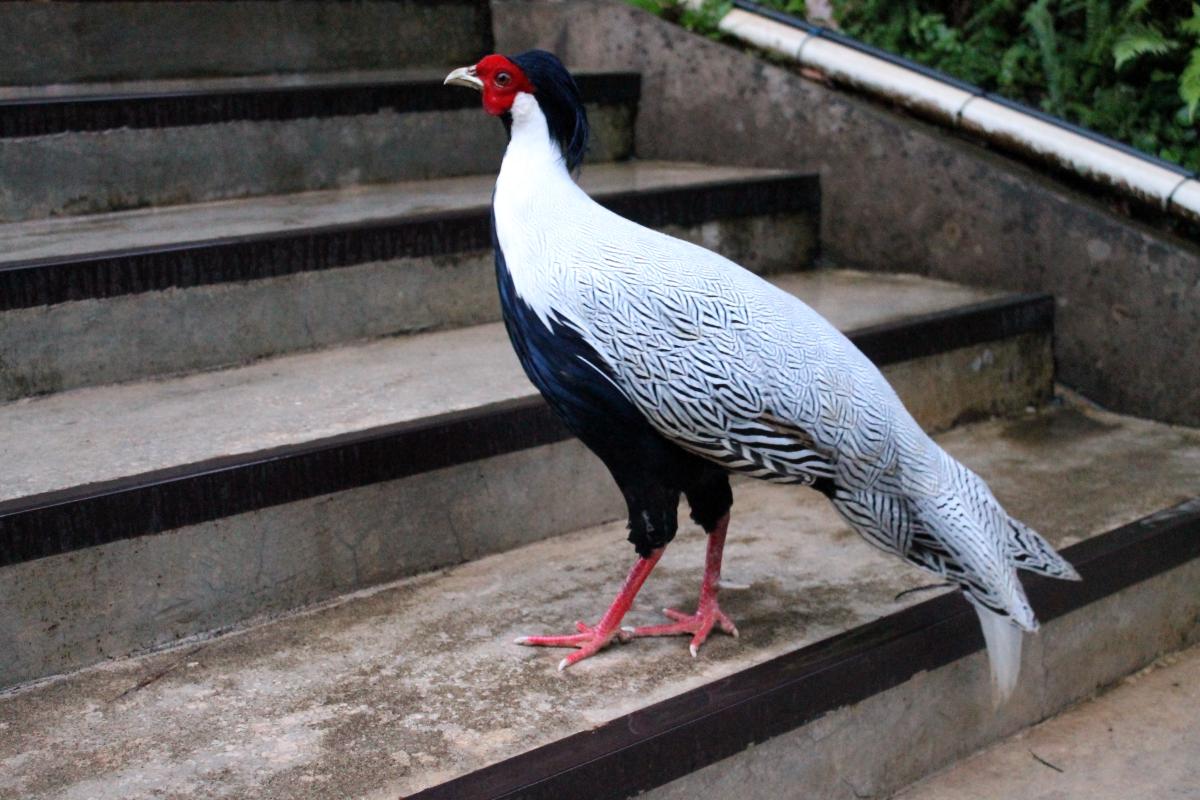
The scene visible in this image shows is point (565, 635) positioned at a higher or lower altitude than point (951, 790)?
higher

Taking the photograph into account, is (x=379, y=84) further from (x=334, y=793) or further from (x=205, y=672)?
(x=334, y=793)

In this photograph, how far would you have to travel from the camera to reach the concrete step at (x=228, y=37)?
4.25 m

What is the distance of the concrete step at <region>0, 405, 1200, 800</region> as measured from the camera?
7.09 feet

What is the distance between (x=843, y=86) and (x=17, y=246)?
2.61 m

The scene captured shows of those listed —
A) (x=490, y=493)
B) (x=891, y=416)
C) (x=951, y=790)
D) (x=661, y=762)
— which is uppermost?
(x=891, y=416)

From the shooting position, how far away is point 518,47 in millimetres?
5227

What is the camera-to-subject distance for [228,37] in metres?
4.59

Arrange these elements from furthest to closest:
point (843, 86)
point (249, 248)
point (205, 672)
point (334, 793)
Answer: point (843, 86)
point (249, 248)
point (205, 672)
point (334, 793)

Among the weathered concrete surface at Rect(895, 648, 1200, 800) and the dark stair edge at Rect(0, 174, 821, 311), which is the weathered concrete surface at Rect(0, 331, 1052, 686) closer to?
the dark stair edge at Rect(0, 174, 821, 311)

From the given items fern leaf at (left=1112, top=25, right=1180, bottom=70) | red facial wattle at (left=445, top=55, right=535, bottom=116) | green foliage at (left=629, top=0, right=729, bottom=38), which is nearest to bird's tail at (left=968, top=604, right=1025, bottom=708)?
red facial wattle at (left=445, top=55, right=535, bottom=116)

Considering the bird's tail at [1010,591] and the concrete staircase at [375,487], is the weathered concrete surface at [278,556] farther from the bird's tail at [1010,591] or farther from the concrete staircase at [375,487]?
the bird's tail at [1010,591]

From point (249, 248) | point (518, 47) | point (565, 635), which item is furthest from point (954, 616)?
point (518, 47)

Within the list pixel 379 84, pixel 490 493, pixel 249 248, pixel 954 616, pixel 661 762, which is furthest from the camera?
pixel 379 84

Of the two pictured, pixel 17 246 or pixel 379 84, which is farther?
pixel 379 84
